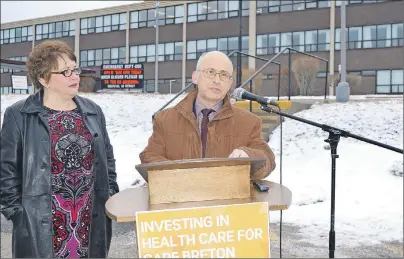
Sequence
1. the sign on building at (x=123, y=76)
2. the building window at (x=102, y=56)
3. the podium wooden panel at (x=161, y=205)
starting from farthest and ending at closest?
the building window at (x=102, y=56)
the sign on building at (x=123, y=76)
the podium wooden panel at (x=161, y=205)

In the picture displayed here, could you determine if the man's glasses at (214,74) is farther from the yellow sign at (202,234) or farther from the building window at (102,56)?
the building window at (102,56)

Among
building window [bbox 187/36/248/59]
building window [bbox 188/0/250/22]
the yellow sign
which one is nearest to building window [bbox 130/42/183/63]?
building window [bbox 187/36/248/59]

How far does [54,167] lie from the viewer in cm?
307

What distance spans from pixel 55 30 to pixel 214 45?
66.4 feet

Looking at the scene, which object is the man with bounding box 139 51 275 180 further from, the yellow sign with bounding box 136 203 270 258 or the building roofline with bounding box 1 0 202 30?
the building roofline with bounding box 1 0 202 30

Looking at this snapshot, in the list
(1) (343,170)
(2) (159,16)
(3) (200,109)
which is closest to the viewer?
(3) (200,109)

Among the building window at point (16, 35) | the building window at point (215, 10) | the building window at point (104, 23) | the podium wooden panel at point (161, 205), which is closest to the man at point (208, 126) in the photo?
the podium wooden panel at point (161, 205)

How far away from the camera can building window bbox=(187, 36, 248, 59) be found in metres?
42.5

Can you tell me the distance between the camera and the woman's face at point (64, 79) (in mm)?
3107

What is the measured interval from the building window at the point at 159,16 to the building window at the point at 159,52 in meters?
2.16

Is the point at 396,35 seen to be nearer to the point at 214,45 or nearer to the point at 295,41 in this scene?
the point at 295,41

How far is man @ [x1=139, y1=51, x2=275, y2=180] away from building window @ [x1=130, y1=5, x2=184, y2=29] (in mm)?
44162

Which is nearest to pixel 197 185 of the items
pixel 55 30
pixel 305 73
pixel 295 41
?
pixel 305 73

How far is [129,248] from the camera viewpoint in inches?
225
